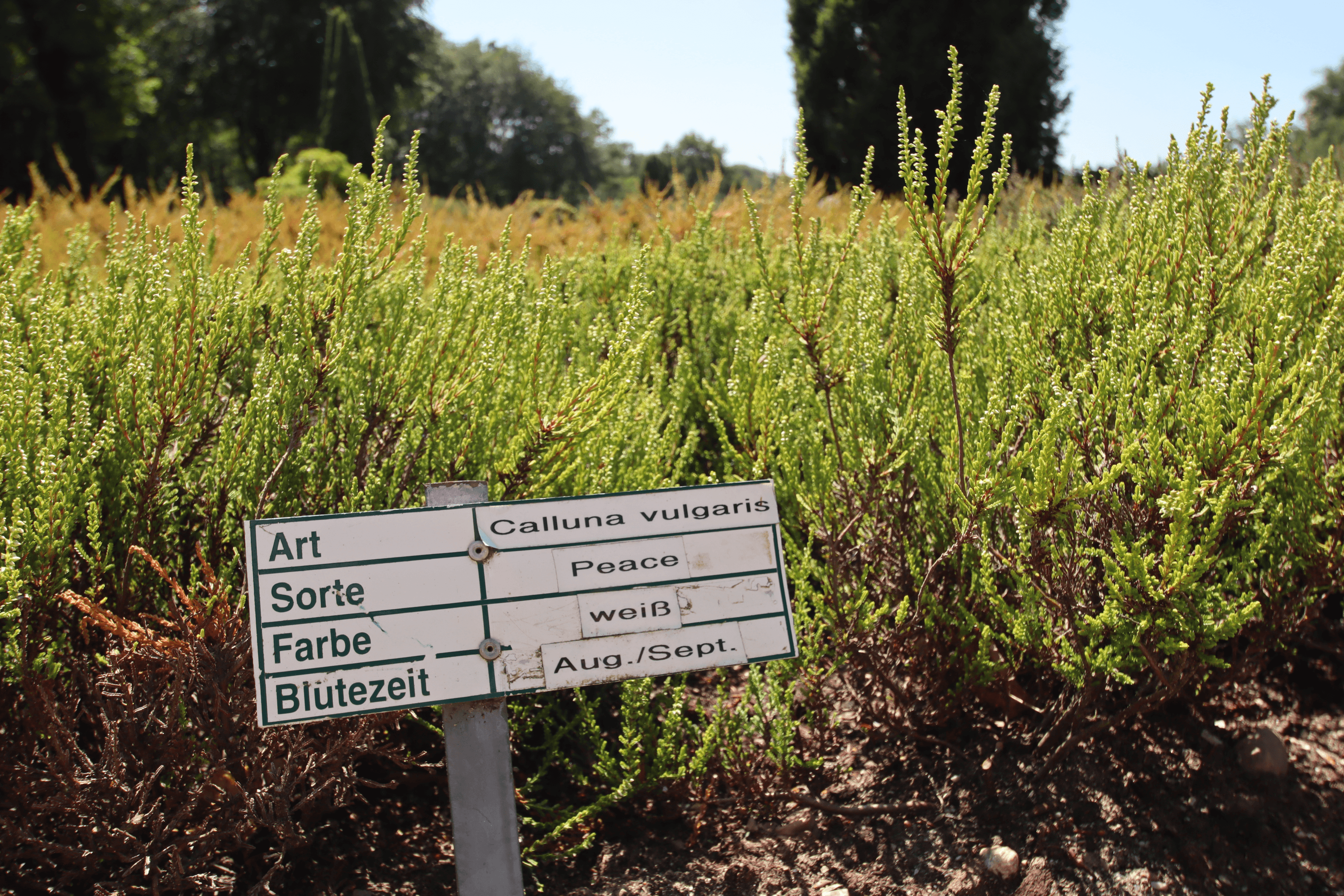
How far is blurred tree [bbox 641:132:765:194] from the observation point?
602 centimetres

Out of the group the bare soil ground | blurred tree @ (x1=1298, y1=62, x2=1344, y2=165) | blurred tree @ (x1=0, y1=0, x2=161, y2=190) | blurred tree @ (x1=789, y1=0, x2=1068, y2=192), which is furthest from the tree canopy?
blurred tree @ (x1=1298, y1=62, x2=1344, y2=165)

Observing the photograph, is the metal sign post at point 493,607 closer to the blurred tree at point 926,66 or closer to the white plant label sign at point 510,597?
the white plant label sign at point 510,597

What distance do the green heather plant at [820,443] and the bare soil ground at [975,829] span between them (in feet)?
0.35

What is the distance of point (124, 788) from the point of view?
1.59 metres

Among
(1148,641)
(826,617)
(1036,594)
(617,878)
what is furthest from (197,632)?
(1148,641)

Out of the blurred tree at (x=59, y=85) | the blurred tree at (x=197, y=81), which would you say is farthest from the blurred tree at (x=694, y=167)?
the blurred tree at (x=59, y=85)

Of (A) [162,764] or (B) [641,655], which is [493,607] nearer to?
(B) [641,655]

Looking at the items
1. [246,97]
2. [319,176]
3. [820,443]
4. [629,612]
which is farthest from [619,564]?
[246,97]

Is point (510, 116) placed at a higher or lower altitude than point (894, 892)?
higher

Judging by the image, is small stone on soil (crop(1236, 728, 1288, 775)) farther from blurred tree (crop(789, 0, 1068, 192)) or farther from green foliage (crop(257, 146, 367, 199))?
blurred tree (crop(789, 0, 1068, 192))

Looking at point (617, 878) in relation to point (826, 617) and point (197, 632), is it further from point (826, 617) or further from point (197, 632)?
point (197, 632)

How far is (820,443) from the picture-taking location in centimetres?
214

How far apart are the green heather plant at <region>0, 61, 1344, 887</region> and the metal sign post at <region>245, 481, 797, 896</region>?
0.39 meters

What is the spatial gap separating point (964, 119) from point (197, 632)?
11193 mm
